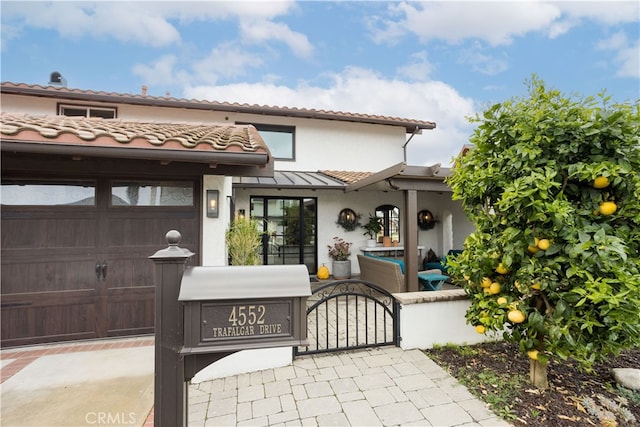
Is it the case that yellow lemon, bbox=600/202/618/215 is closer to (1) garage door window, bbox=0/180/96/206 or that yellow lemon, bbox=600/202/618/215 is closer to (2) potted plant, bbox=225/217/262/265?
(2) potted plant, bbox=225/217/262/265

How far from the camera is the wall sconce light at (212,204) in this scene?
4.38 metres

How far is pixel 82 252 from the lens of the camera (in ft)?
13.5

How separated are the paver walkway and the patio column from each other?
7.95ft

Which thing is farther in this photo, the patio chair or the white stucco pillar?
the patio chair

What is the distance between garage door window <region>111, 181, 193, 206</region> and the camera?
4.26 metres

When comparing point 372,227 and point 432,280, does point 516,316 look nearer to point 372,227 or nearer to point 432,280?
point 432,280

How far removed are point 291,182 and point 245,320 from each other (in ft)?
21.3

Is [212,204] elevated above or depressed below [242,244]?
above

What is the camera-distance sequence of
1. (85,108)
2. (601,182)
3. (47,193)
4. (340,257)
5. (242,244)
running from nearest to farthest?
(601,182)
(47,193)
(242,244)
(85,108)
(340,257)

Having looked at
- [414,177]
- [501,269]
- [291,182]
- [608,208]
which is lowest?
[501,269]

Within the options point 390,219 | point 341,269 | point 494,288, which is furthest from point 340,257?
point 494,288

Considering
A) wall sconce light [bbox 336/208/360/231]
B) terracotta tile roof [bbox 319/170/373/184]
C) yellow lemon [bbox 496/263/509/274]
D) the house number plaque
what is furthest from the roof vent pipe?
yellow lemon [bbox 496/263/509/274]

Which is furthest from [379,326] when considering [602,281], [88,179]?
[88,179]

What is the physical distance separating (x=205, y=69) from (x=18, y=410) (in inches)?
396
